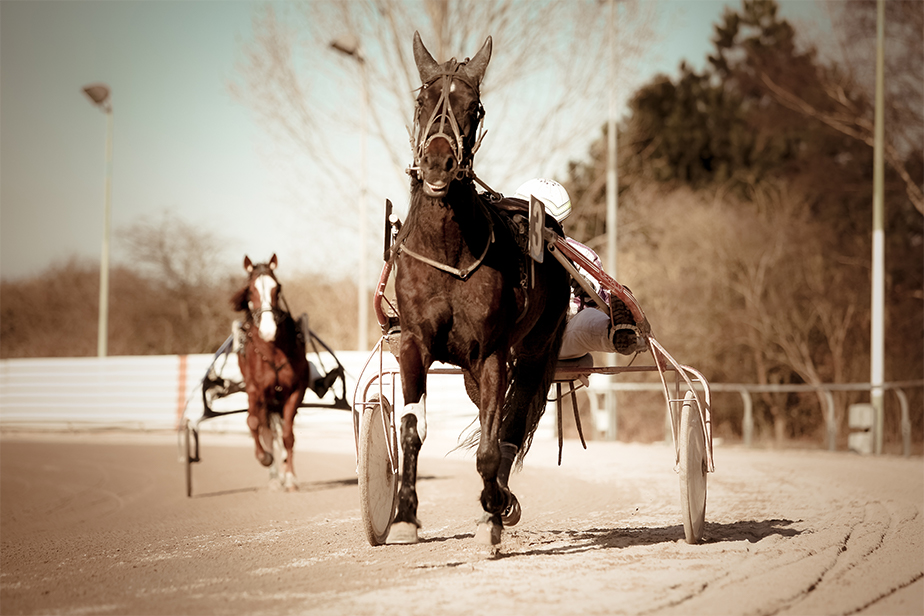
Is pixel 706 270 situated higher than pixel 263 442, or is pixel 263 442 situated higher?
pixel 706 270

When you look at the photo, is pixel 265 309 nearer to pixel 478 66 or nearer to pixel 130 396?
pixel 478 66

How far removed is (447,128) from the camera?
16.6 feet

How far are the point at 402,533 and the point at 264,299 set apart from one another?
574 cm

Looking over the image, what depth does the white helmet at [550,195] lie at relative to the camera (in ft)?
22.1

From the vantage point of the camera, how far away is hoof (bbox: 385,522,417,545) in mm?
5430

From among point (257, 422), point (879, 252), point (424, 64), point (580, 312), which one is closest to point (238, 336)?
point (257, 422)

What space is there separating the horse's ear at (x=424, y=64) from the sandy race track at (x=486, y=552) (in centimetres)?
255

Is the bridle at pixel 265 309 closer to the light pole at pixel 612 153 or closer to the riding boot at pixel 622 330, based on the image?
the riding boot at pixel 622 330

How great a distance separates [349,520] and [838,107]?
63.7ft

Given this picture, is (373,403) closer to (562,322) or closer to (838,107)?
(562,322)

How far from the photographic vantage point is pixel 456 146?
5.03m

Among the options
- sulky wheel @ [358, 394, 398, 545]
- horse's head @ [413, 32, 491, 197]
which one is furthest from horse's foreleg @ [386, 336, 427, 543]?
horse's head @ [413, 32, 491, 197]

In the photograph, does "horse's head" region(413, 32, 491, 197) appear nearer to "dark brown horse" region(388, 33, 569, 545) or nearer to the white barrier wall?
"dark brown horse" region(388, 33, 569, 545)

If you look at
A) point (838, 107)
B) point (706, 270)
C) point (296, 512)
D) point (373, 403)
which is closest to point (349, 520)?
point (296, 512)
